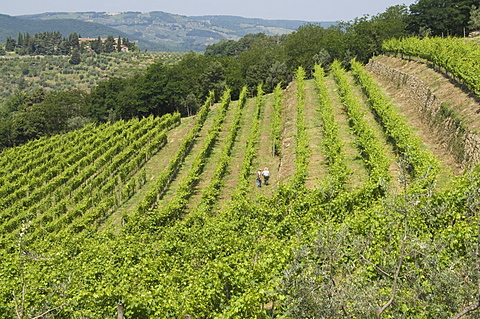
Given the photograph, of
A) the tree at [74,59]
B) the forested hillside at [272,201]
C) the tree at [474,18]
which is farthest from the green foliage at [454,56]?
the tree at [74,59]

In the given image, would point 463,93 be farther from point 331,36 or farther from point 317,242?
point 331,36

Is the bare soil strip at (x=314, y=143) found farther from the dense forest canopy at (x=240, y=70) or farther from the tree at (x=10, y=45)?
the tree at (x=10, y=45)

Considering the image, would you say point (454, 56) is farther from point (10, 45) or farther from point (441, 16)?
point (10, 45)

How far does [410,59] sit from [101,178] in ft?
90.3

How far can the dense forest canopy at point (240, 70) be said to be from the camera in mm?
52312

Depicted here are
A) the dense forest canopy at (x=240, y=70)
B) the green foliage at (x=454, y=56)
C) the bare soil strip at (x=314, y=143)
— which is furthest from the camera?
the dense forest canopy at (x=240, y=70)

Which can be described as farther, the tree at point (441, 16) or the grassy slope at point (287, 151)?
the tree at point (441, 16)

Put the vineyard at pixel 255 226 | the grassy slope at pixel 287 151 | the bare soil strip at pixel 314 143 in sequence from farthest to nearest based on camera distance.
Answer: the grassy slope at pixel 287 151, the bare soil strip at pixel 314 143, the vineyard at pixel 255 226

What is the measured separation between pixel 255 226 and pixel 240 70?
163 ft

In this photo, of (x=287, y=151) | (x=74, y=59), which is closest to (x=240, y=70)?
(x=287, y=151)

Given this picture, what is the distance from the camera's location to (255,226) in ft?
52.3

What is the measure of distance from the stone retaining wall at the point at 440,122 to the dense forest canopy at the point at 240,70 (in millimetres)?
18766

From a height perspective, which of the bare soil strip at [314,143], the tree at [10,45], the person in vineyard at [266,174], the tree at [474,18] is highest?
the tree at [474,18]

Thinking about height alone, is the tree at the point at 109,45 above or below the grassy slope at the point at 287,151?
above
